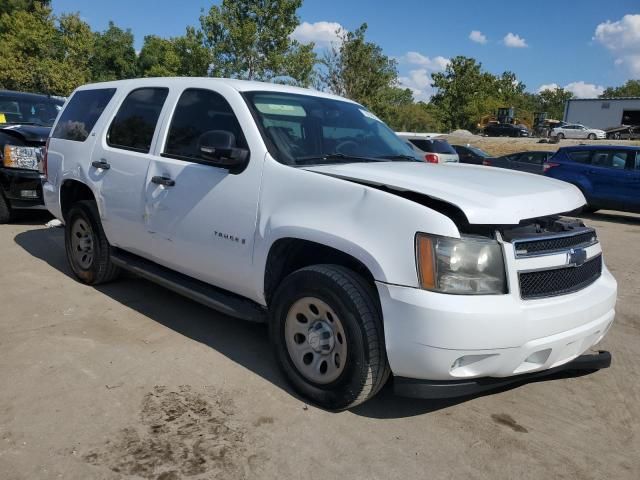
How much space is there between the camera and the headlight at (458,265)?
264 cm

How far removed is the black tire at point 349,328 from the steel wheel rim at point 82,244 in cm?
279

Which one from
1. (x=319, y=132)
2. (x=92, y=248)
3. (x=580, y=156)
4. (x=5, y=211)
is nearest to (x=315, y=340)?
(x=319, y=132)

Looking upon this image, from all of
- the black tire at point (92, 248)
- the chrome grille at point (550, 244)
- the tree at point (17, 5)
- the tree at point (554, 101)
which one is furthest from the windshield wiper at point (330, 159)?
the tree at point (554, 101)

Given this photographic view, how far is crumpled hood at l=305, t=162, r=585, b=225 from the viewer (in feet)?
8.91

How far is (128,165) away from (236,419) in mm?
2370

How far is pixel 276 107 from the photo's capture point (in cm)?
385

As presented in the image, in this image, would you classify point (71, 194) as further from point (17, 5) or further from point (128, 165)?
point (17, 5)

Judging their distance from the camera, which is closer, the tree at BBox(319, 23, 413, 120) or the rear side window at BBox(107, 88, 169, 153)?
the rear side window at BBox(107, 88, 169, 153)

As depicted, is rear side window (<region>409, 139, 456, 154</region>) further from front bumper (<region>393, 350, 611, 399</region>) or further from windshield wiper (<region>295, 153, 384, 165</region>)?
front bumper (<region>393, 350, 611, 399</region>)

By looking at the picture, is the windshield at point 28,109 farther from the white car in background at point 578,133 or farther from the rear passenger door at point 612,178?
the white car in background at point 578,133

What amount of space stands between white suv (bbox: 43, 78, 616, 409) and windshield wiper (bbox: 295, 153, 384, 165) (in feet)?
0.07

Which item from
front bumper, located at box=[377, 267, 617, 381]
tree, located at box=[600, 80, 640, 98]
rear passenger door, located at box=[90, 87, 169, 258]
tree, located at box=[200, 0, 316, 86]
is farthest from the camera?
tree, located at box=[600, 80, 640, 98]

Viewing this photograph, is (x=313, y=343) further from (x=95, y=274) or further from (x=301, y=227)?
(x=95, y=274)

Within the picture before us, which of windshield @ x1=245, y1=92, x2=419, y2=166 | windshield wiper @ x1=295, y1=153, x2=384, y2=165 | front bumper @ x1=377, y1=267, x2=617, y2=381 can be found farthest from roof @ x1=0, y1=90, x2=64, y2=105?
front bumper @ x1=377, y1=267, x2=617, y2=381
